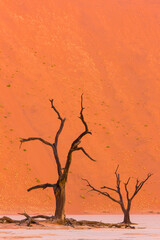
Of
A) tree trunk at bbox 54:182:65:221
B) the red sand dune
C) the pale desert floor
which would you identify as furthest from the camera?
the red sand dune

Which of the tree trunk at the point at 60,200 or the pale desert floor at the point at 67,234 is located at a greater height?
the tree trunk at the point at 60,200

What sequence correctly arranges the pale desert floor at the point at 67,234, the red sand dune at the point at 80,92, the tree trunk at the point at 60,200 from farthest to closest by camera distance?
the red sand dune at the point at 80,92 → the tree trunk at the point at 60,200 → the pale desert floor at the point at 67,234

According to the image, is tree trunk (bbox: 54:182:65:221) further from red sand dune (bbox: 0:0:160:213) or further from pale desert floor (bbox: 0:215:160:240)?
red sand dune (bbox: 0:0:160:213)

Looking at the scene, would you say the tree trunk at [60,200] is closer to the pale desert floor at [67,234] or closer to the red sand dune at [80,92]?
the pale desert floor at [67,234]

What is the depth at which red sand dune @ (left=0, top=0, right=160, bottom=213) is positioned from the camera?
63.2 meters

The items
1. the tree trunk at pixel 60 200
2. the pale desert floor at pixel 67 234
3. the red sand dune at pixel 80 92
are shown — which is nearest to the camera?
the pale desert floor at pixel 67 234

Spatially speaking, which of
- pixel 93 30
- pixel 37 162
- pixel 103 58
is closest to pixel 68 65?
pixel 103 58

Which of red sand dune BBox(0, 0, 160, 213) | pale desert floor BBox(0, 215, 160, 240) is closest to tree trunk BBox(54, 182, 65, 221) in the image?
pale desert floor BBox(0, 215, 160, 240)

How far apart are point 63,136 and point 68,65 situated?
13536mm

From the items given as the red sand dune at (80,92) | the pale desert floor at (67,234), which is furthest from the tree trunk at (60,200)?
the red sand dune at (80,92)

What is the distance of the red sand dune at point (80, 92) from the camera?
207ft

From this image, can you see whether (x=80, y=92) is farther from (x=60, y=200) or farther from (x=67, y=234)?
(x=67, y=234)

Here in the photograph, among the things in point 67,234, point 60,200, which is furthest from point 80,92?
point 67,234

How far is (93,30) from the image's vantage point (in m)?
89.3
